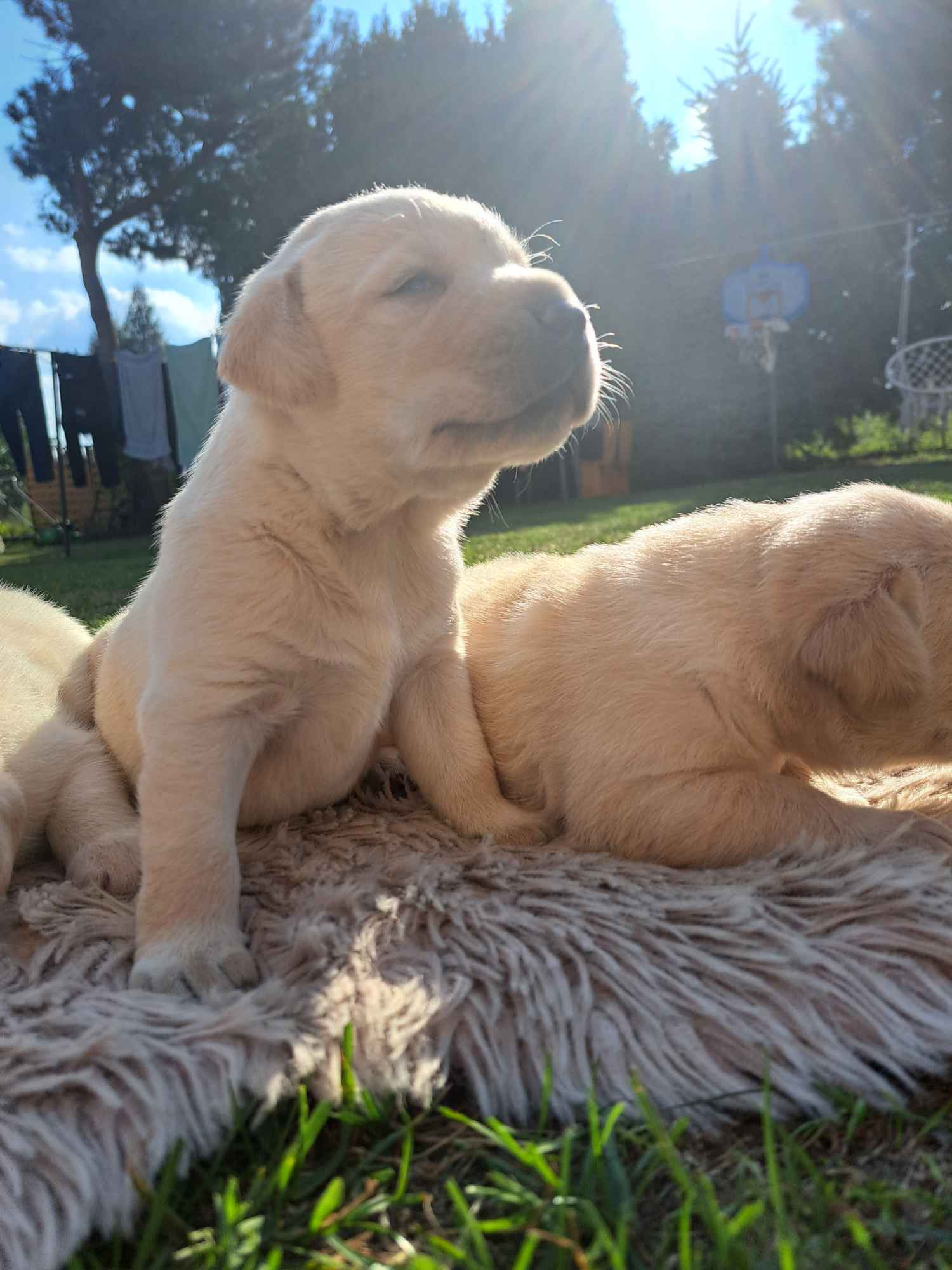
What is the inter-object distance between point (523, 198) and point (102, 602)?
15.4 m

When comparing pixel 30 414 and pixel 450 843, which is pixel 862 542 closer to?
pixel 450 843

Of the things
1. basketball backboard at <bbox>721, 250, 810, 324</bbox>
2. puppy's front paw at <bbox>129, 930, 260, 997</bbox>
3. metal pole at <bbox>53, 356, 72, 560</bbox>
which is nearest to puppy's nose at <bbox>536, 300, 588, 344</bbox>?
puppy's front paw at <bbox>129, 930, 260, 997</bbox>

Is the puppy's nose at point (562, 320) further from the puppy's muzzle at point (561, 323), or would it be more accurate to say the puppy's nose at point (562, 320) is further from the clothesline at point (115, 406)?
the clothesline at point (115, 406)

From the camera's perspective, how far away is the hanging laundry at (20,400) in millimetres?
11727

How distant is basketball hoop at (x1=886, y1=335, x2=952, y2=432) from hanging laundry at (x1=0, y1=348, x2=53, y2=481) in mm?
11713

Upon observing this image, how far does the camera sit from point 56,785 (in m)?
2.29

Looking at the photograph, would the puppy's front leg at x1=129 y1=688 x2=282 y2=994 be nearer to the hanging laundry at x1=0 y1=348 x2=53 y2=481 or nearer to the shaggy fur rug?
the shaggy fur rug

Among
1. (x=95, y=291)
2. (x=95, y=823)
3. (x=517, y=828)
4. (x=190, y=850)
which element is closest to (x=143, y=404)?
(x=95, y=291)

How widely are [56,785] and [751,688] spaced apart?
1.58 m

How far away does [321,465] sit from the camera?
1977 millimetres

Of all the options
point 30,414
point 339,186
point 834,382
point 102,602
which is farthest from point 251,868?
point 339,186

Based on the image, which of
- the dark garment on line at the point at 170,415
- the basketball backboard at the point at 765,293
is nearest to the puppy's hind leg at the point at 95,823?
the dark garment on line at the point at 170,415

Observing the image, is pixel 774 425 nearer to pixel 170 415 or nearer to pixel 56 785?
pixel 170 415

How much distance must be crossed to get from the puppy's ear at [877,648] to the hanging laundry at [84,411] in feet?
40.3
